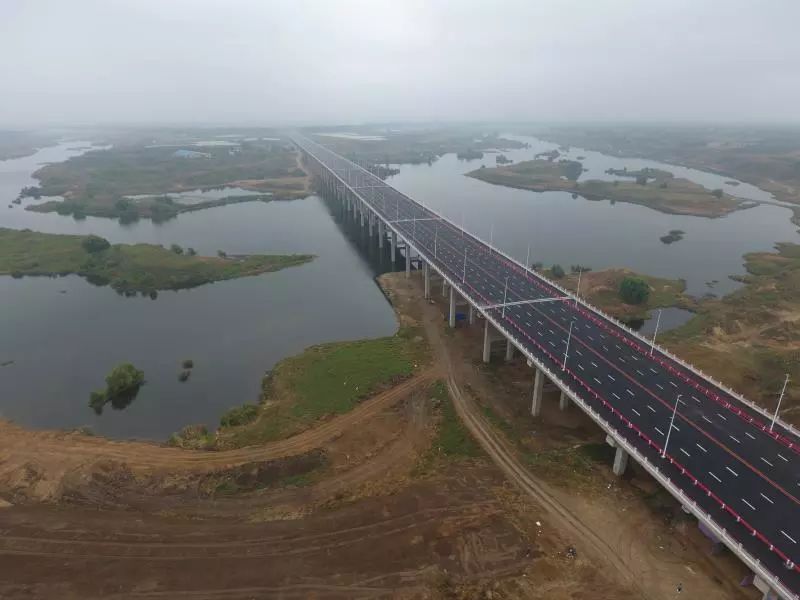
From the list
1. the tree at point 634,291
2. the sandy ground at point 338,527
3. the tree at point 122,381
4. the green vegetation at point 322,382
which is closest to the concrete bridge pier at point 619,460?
the sandy ground at point 338,527

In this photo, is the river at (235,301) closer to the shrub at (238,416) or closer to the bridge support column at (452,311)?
the shrub at (238,416)

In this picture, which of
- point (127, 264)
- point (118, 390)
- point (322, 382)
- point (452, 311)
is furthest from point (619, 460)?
point (127, 264)

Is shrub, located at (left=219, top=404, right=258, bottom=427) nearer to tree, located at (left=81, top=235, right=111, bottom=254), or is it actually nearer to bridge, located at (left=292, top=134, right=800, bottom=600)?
bridge, located at (left=292, top=134, right=800, bottom=600)

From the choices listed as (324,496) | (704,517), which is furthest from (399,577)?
(704,517)

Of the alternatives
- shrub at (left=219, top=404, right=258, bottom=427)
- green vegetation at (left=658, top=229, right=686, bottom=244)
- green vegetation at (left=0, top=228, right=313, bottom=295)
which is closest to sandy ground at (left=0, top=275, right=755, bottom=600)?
shrub at (left=219, top=404, right=258, bottom=427)

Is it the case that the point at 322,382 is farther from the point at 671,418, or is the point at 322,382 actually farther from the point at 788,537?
the point at 788,537
